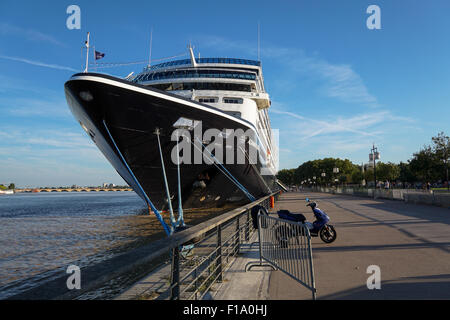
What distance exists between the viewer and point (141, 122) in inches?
468

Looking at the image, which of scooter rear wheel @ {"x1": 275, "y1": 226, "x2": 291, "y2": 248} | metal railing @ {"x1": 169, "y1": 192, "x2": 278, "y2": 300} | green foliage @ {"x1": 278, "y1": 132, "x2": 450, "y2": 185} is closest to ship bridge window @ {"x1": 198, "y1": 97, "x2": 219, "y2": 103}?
metal railing @ {"x1": 169, "y1": 192, "x2": 278, "y2": 300}

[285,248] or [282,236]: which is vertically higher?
[282,236]

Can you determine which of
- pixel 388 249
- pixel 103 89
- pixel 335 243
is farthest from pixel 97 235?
pixel 388 249

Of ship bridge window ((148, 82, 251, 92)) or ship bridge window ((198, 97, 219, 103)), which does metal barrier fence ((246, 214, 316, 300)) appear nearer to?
ship bridge window ((198, 97, 219, 103))

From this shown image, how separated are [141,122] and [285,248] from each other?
29.3 feet

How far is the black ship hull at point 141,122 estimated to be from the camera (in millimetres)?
10609

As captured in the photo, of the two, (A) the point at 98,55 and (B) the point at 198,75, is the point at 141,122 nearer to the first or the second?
(A) the point at 98,55

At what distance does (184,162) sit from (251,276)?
428 inches

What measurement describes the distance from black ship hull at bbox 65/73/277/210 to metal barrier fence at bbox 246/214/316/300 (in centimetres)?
704

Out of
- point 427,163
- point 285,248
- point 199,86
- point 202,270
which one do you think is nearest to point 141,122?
point 202,270

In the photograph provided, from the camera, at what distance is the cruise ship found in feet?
35.8

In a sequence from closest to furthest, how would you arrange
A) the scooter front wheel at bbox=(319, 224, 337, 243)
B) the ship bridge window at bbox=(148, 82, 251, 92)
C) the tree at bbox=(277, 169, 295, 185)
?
the scooter front wheel at bbox=(319, 224, 337, 243) → the ship bridge window at bbox=(148, 82, 251, 92) → the tree at bbox=(277, 169, 295, 185)

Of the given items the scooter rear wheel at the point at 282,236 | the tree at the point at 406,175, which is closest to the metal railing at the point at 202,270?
the scooter rear wheel at the point at 282,236
